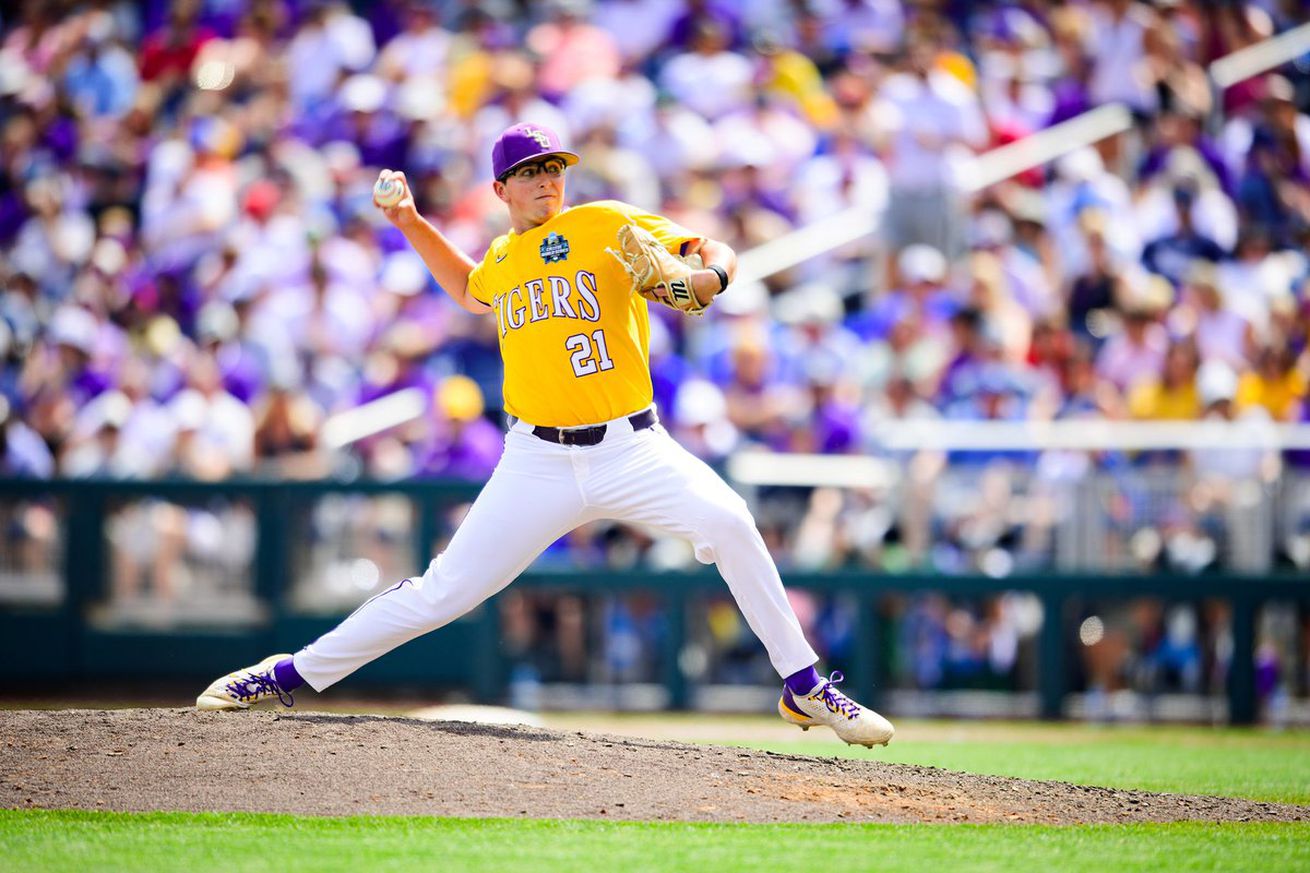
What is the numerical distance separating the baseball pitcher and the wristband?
67 millimetres

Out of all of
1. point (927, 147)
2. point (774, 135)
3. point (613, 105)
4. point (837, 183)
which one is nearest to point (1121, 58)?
point (927, 147)

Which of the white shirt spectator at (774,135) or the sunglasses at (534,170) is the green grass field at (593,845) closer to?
the sunglasses at (534,170)

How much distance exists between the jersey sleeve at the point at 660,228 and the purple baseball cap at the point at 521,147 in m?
0.28

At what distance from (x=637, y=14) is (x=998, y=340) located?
5113 millimetres

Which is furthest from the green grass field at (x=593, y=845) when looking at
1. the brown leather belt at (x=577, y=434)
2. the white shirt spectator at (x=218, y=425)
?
the white shirt spectator at (x=218, y=425)

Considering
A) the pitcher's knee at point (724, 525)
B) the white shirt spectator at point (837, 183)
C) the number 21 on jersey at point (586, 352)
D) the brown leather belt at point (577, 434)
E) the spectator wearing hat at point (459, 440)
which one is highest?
the white shirt spectator at point (837, 183)

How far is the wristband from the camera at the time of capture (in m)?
5.79

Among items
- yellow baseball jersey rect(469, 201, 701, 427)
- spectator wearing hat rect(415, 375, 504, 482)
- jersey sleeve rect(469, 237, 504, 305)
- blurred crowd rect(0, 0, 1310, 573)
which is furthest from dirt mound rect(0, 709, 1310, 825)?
spectator wearing hat rect(415, 375, 504, 482)

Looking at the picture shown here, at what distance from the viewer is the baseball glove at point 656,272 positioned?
18.7 feet

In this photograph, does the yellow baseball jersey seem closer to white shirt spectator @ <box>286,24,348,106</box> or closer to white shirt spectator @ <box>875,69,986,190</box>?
white shirt spectator @ <box>875,69,986,190</box>

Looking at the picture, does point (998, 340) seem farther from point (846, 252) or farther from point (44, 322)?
point (44, 322)

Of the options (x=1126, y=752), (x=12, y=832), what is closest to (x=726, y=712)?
(x=1126, y=752)

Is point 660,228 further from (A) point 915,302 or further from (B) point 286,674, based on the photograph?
(A) point 915,302

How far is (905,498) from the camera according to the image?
33.8ft
